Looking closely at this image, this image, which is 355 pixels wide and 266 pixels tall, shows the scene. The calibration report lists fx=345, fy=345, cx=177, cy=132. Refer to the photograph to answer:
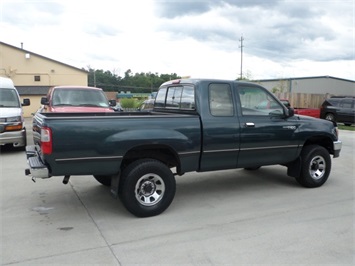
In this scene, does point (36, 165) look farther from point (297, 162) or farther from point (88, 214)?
point (297, 162)

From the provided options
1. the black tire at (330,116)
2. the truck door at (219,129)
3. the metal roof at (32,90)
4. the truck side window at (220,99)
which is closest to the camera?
the truck door at (219,129)

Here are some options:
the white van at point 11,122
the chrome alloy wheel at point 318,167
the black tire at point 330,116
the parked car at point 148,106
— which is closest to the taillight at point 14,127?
the white van at point 11,122

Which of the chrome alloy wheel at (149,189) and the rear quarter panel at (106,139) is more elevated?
the rear quarter panel at (106,139)

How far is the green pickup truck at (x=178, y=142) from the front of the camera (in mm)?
4344

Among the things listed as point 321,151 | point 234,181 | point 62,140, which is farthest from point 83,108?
point 321,151

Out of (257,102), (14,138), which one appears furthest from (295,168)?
(14,138)

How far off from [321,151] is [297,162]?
53 cm

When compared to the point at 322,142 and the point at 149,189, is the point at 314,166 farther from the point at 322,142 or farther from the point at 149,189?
the point at 149,189

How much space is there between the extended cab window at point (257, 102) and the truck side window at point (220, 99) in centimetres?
23

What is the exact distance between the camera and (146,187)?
4.80m

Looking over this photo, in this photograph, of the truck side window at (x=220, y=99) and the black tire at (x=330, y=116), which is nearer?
the truck side window at (x=220, y=99)

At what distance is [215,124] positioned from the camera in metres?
5.24

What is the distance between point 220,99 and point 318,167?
2.46 m

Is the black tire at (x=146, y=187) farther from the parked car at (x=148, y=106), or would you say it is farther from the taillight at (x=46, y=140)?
the parked car at (x=148, y=106)
